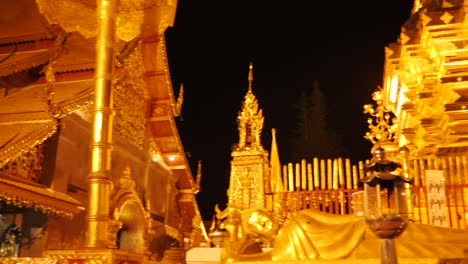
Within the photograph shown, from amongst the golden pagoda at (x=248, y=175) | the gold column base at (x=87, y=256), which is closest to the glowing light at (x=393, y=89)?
the golden pagoda at (x=248, y=175)

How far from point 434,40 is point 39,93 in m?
6.25

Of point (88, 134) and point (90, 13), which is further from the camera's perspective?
point (88, 134)

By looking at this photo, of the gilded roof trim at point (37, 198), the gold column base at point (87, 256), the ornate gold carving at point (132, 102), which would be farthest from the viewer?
the ornate gold carving at point (132, 102)

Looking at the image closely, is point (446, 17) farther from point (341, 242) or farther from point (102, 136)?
point (102, 136)

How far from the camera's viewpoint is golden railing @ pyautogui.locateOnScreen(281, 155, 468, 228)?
25.6 feet

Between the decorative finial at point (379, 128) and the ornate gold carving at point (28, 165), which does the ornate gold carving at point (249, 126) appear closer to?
the decorative finial at point (379, 128)

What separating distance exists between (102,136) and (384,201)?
275 cm

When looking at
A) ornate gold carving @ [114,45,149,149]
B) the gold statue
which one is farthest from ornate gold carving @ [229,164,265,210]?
the gold statue

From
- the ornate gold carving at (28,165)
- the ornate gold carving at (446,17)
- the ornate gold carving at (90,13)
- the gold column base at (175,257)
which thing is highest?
the ornate gold carving at (446,17)

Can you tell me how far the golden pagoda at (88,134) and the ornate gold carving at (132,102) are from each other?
0.02 meters

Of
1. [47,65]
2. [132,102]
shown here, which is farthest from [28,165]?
[132,102]

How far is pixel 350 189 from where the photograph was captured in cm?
826

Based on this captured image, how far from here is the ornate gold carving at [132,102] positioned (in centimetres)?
883

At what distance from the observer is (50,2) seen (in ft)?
22.5
